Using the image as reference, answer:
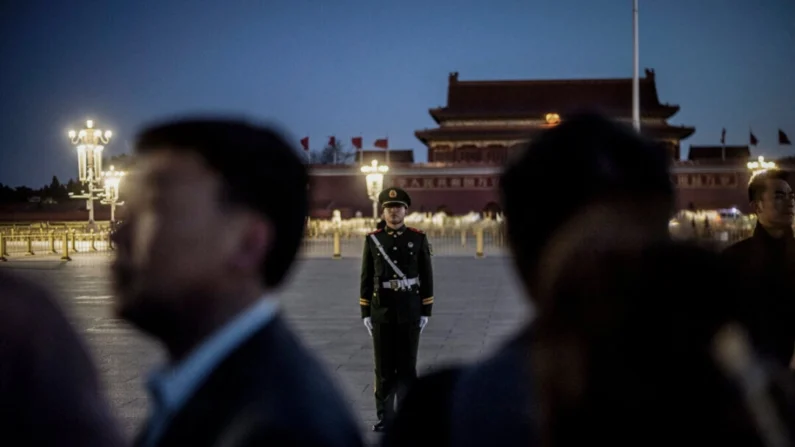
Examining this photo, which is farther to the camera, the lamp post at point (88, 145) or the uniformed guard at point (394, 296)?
the lamp post at point (88, 145)

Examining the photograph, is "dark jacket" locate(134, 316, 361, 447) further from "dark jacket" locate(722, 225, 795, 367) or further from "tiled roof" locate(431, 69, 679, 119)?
"tiled roof" locate(431, 69, 679, 119)

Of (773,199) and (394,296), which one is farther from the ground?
(773,199)

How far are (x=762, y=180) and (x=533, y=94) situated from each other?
45321 mm

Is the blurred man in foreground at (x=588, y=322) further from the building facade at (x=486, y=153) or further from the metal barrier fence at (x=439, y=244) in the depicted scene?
the building facade at (x=486, y=153)

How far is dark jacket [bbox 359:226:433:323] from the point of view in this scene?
532 cm

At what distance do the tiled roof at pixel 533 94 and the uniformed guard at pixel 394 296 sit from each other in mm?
41902

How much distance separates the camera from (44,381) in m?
1.33

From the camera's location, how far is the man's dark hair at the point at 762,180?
148 inches

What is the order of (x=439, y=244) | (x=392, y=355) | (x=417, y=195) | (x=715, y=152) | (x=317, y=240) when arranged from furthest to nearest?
(x=715, y=152)
(x=417, y=195)
(x=317, y=240)
(x=439, y=244)
(x=392, y=355)

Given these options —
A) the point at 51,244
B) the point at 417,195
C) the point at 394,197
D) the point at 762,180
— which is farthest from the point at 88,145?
the point at 417,195

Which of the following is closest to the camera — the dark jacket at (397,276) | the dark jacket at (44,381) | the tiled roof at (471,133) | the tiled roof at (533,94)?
the dark jacket at (44,381)

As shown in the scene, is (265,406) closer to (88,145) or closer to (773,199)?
(773,199)

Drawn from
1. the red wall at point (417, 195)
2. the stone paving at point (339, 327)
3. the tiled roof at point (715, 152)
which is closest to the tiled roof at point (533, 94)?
A: the red wall at point (417, 195)

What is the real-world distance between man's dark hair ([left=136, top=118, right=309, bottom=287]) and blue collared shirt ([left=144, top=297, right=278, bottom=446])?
0.37ft
